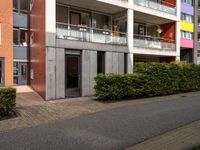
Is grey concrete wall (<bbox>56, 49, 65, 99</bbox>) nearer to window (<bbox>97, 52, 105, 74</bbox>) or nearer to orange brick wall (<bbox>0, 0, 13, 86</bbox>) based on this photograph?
window (<bbox>97, 52, 105, 74</bbox>)

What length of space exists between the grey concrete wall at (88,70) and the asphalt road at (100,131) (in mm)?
5702

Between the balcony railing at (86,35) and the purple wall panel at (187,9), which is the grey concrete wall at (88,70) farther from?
the purple wall panel at (187,9)

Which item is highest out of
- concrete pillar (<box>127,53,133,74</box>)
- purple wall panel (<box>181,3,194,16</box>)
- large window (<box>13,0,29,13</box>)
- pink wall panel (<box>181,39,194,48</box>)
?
purple wall panel (<box>181,3,194,16</box>)

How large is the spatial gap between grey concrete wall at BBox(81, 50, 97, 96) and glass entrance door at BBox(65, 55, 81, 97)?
1.23 feet

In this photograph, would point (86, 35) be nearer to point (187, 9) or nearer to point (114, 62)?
point (114, 62)

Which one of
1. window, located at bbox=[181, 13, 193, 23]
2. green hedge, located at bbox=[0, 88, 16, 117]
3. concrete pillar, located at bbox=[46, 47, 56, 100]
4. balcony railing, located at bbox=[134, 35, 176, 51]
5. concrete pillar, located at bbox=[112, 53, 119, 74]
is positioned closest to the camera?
green hedge, located at bbox=[0, 88, 16, 117]

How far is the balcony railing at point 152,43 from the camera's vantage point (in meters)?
21.0

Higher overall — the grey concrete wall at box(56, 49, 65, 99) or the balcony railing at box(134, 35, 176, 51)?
the balcony railing at box(134, 35, 176, 51)

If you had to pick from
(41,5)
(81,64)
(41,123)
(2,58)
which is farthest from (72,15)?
(41,123)

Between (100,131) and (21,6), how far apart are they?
21.0 meters

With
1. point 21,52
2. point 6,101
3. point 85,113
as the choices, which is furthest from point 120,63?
point 21,52

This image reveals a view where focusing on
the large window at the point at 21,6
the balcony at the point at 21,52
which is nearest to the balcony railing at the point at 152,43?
the balcony at the point at 21,52

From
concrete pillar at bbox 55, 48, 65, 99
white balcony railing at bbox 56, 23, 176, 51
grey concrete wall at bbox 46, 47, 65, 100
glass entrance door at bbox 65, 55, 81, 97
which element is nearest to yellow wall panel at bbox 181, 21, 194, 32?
white balcony railing at bbox 56, 23, 176, 51

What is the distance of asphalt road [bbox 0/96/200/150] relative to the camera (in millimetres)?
6234
